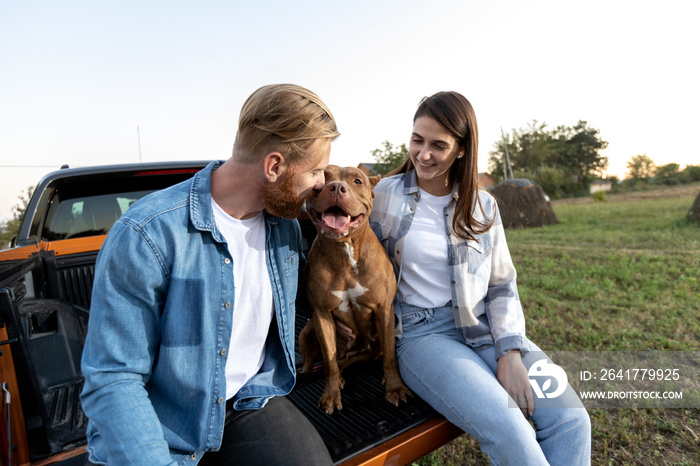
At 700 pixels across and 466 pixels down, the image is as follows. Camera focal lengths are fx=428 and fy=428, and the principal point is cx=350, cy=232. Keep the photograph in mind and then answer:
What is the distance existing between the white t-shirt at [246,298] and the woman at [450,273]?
3.01 feet

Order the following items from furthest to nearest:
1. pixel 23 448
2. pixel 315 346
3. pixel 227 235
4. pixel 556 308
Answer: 1. pixel 556 308
2. pixel 315 346
3. pixel 227 235
4. pixel 23 448

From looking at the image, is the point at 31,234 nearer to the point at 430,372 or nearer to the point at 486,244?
the point at 430,372

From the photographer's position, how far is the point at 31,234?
2.99m

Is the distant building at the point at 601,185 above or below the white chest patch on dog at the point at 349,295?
below

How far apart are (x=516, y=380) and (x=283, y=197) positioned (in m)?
1.54

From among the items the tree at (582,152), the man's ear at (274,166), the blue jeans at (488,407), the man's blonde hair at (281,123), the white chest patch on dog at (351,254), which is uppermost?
the tree at (582,152)

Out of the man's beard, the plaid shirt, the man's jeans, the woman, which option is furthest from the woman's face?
the man's jeans

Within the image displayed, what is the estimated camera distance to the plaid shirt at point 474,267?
252 centimetres

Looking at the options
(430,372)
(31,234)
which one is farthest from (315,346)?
(31,234)

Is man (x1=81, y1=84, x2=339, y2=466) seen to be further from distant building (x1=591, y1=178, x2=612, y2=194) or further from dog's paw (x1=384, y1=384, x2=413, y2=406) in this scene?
distant building (x1=591, y1=178, x2=612, y2=194)

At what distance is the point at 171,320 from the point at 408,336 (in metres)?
1.43

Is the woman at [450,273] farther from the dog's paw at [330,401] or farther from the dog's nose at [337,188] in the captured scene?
the dog's nose at [337,188]

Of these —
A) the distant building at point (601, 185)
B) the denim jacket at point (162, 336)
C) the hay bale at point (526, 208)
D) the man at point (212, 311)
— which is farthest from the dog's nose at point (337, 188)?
the distant building at point (601, 185)

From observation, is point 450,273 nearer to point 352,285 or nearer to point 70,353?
point 352,285
